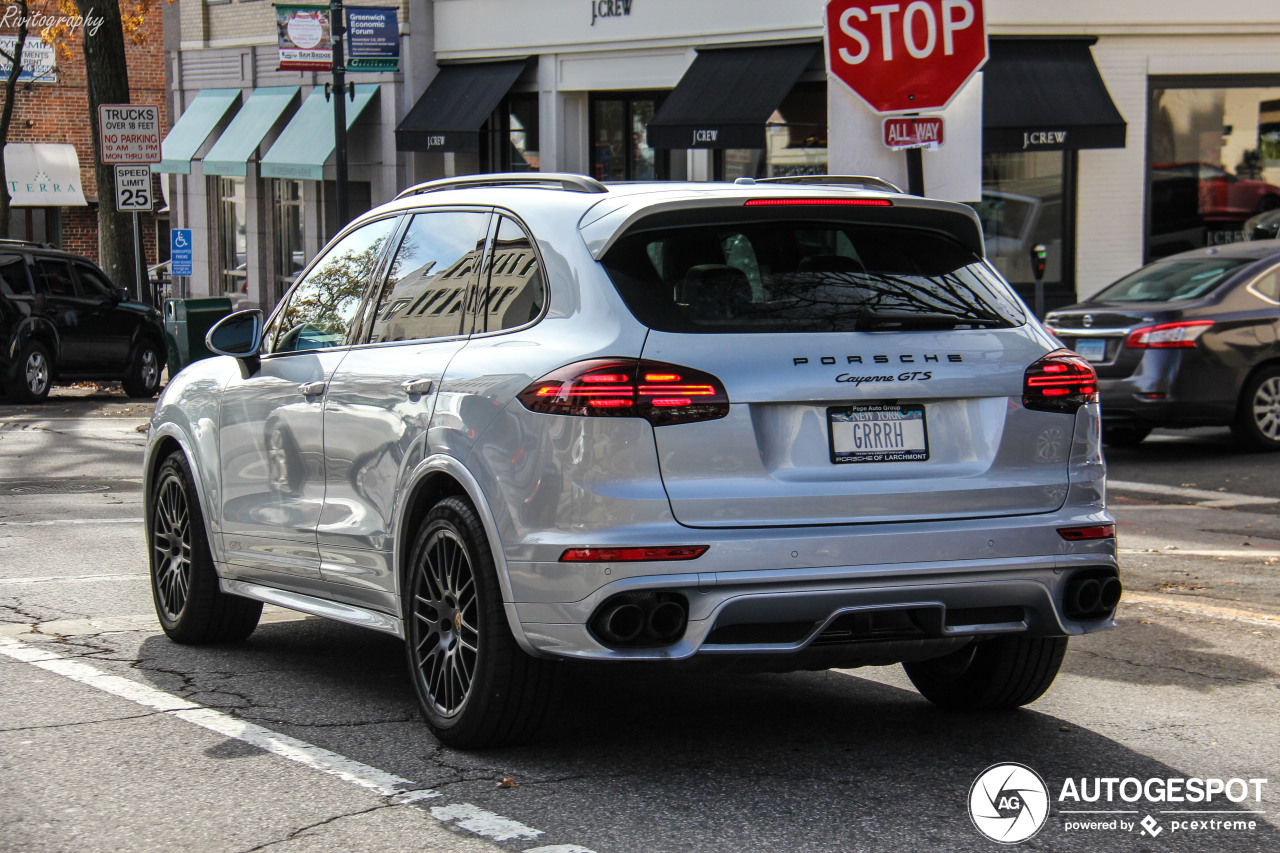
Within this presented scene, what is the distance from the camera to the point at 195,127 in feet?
108

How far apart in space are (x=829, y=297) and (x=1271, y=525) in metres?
6.78

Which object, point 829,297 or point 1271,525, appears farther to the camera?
point 1271,525

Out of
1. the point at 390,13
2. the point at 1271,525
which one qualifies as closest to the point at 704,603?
the point at 1271,525

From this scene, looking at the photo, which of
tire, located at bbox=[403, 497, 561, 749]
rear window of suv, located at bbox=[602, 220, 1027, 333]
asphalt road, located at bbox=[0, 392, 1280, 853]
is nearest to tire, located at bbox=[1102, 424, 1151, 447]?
asphalt road, located at bbox=[0, 392, 1280, 853]

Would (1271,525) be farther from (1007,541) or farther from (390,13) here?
(390,13)

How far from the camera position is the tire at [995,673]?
5.79 meters

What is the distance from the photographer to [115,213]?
83.2ft

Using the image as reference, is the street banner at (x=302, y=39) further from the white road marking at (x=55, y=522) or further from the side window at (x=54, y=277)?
the white road marking at (x=55, y=522)

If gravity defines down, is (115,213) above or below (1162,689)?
above

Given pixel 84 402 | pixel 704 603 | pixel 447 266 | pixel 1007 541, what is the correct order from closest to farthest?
pixel 704 603, pixel 1007 541, pixel 447 266, pixel 84 402

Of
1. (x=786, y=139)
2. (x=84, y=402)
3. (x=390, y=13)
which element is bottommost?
(x=84, y=402)

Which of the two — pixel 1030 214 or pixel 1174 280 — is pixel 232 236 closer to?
pixel 1030 214

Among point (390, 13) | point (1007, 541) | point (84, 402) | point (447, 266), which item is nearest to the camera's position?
point (1007, 541)

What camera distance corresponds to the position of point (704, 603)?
4762 mm
